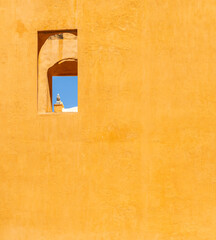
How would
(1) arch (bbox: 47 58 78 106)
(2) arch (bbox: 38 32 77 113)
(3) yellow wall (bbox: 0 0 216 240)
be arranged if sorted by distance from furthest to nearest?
(1) arch (bbox: 47 58 78 106) < (2) arch (bbox: 38 32 77 113) < (3) yellow wall (bbox: 0 0 216 240)

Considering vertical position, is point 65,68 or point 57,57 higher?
point 57,57

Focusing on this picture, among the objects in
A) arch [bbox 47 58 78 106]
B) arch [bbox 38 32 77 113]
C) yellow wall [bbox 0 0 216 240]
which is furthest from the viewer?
arch [bbox 47 58 78 106]

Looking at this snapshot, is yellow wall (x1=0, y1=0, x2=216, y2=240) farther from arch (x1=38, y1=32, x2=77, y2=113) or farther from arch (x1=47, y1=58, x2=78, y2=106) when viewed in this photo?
arch (x1=47, y1=58, x2=78, y2=106)

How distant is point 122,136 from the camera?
3367 millimetres

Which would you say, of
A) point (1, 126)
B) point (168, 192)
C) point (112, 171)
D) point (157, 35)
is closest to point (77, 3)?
point (157, 35)

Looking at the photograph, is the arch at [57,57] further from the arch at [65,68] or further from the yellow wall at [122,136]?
the yellow wall at [122,136]

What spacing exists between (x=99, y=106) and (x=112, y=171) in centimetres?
91

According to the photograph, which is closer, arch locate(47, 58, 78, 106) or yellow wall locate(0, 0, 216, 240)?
yellow wall locate(0, 0, 216, 240)

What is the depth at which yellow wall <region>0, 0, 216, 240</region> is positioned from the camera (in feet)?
10.7

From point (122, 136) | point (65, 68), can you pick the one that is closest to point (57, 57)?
point (65, 68)

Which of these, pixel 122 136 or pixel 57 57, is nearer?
pixel 122 136

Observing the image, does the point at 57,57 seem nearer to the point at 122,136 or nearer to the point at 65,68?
the point at 65,68

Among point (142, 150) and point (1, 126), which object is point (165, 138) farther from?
point (1, 126)

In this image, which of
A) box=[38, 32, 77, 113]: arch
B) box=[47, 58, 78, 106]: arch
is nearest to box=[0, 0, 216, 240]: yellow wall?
box=[38, 32, 77, 113]: arch
